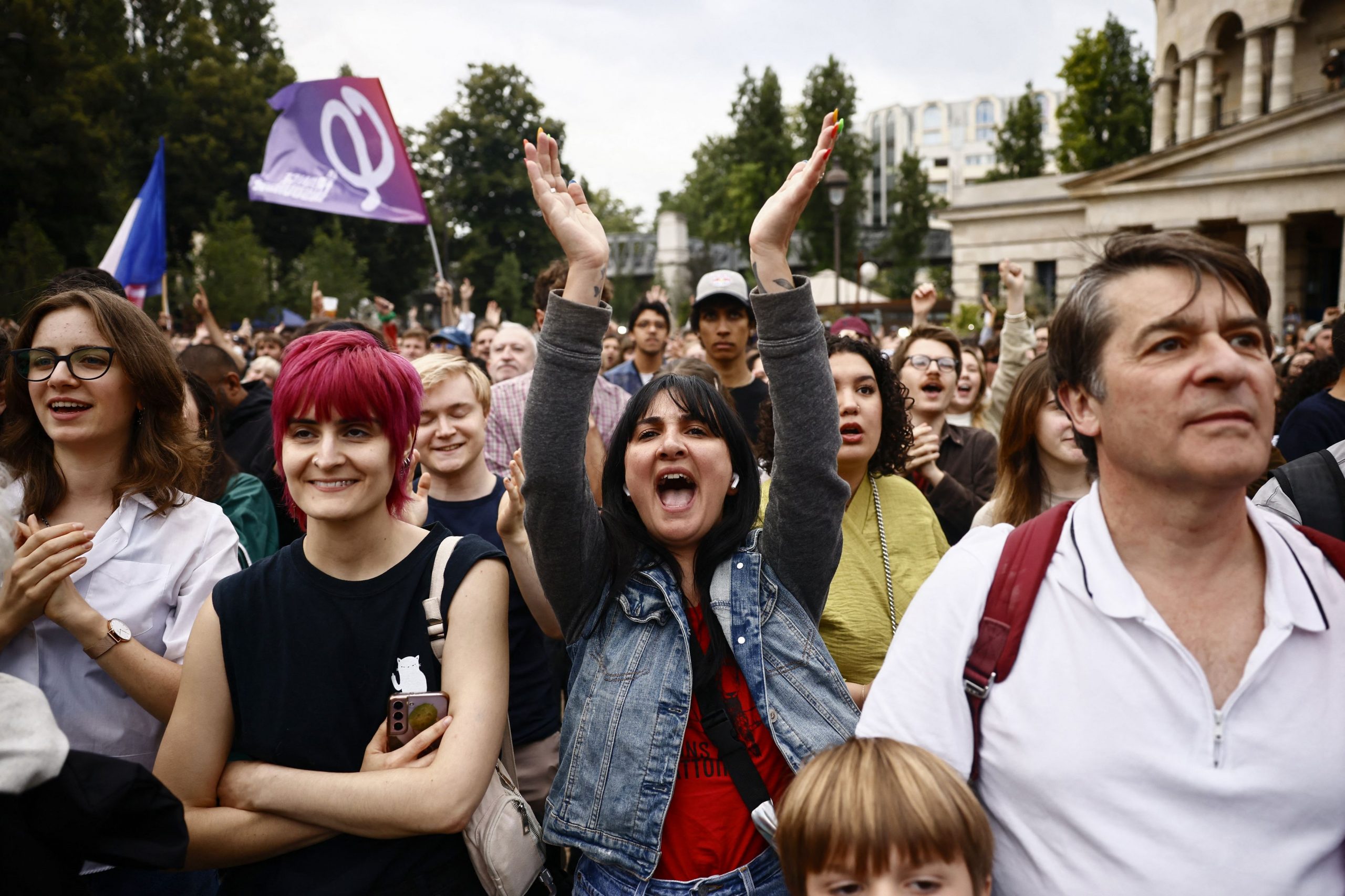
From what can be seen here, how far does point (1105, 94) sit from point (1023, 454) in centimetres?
4605

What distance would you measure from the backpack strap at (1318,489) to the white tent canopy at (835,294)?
68.6ft

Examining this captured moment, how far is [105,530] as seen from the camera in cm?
266

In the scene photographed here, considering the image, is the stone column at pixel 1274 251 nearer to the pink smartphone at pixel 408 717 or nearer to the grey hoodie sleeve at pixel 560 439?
the grey hoodie sleeve at pixel 560 439

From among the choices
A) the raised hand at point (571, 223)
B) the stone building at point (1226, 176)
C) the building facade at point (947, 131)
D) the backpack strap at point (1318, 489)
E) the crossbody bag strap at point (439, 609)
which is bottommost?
the crossbody bag strap at point (439, 609)

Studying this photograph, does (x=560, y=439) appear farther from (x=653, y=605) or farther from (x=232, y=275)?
(x=232, y=275)

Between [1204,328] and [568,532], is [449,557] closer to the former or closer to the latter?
[568,532]

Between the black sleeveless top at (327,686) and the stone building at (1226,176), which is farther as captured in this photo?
the stone building at (1226,176)

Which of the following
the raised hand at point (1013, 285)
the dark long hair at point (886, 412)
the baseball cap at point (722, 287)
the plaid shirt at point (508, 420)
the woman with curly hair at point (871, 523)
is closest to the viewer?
the woman with curly hair at point (871, 523)

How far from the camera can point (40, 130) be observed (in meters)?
27.6

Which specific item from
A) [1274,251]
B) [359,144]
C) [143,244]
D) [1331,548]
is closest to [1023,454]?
[1331,548]

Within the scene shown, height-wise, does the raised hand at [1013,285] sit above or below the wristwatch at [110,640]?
above

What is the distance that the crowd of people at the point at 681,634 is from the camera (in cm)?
171

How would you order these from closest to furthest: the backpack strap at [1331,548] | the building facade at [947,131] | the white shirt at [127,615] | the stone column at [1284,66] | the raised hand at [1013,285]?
the backpack strap at [1331,548]
the white shirt at [127,615]
the raised hand at [1013,285]
the stone column at [1284,66]
the building facade at [947,131]

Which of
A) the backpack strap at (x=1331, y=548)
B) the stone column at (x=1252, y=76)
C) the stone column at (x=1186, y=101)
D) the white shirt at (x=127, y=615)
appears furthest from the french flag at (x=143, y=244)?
the stone column at (x=1186, y=101)
